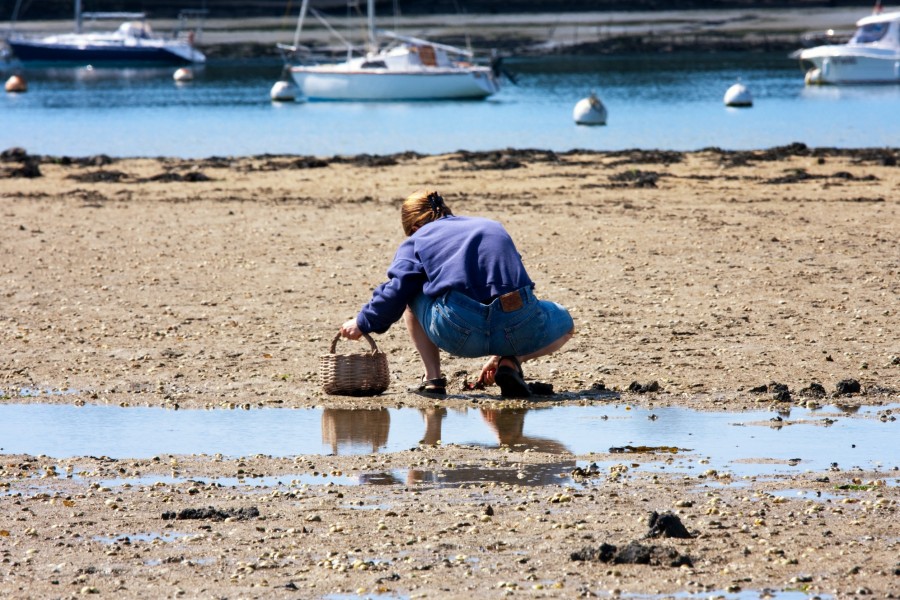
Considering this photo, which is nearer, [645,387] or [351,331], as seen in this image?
[351,331]

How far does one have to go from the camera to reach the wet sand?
4.73 meters

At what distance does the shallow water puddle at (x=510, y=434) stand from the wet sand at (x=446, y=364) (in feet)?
0.44

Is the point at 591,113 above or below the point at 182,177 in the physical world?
above

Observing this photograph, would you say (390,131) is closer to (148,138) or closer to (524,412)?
(148,138)

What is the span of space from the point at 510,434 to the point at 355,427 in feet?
2.57

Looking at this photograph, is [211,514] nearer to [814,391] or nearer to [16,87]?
[814,391]

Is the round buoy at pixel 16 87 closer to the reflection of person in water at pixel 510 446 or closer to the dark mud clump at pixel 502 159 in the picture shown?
the dark mud clump at pixel 502 159

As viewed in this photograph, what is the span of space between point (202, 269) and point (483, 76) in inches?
1571

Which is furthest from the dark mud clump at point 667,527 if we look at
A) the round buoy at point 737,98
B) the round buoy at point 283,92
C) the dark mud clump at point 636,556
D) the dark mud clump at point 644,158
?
the round buoy at point 283,92

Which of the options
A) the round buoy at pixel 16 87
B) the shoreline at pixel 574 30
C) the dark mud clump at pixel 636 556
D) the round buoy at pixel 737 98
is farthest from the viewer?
the shoreline at pixel 574 30

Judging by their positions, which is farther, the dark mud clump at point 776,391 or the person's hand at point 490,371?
the person's hand at point 490,371

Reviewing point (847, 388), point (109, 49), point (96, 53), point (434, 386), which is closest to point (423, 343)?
point (434, 386)

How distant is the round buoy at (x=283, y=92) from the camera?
5231 centimetres

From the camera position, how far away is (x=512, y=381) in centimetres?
742
